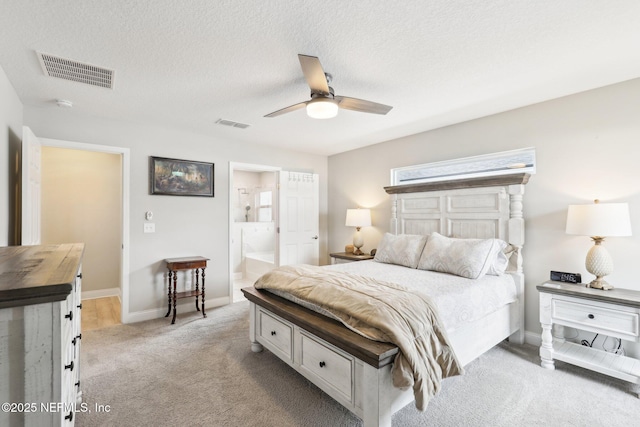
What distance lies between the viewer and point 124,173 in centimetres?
375

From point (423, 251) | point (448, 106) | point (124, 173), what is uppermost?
point (448, 106)

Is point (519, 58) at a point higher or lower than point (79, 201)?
higher

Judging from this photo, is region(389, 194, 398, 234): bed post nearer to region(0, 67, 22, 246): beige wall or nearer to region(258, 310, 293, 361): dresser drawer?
region(258, 310, 293, 361): dresser drawer

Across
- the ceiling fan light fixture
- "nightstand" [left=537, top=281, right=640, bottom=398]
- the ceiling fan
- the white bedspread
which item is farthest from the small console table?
"nightstand" [left=537, top=281, right=640, bottom=398]

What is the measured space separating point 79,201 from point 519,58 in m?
6.06

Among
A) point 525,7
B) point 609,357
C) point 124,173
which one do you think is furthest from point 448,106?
point 124,173

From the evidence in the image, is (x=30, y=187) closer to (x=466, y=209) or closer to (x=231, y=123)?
(x=231, y=123)

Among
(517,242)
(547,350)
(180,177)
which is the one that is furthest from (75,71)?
(547,350)

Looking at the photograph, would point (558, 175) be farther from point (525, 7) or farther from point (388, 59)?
point (388, 59)

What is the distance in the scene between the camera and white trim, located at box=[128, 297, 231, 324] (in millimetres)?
3818

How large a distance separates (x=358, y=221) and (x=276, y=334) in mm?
2573

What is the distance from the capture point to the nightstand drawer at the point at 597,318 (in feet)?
7.54

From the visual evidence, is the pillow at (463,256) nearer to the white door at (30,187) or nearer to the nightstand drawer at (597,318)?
the nightstand drawer at (597,318)

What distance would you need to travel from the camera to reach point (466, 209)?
3.57 m
